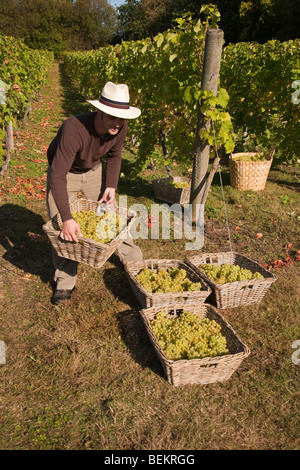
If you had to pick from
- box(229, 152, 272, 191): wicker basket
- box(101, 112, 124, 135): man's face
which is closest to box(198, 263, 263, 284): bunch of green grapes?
box(101, 112, 124, 135): man's face

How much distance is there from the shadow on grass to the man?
896 millimetres

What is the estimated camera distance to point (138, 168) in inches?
291

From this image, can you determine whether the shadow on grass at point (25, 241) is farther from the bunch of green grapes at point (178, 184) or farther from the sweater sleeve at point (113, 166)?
the bunch of green grapes at point (178, 184)

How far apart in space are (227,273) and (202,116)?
2.52 metres

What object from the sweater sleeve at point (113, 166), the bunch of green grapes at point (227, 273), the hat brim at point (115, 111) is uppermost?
the hat brim at point (115, 111)

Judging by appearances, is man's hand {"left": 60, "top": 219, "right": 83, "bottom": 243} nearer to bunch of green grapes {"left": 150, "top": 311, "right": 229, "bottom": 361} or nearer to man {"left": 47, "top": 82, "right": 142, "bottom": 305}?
man {"left": 47, "top": 82, "right": 142, "bottom": 305}

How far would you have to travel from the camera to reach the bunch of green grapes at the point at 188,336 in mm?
3047

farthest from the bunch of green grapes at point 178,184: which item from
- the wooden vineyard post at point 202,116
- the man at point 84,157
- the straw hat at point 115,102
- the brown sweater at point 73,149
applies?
the straw hat at point 115,102

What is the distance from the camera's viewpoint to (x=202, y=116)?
17.1 ft

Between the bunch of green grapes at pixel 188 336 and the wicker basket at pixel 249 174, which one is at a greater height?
the wicker basket at pixel 249 174

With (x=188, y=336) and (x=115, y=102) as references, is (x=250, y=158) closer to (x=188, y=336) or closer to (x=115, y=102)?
(x=115, y=102)

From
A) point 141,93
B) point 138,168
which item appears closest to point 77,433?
point 138,168

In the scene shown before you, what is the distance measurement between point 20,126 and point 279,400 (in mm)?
12236
